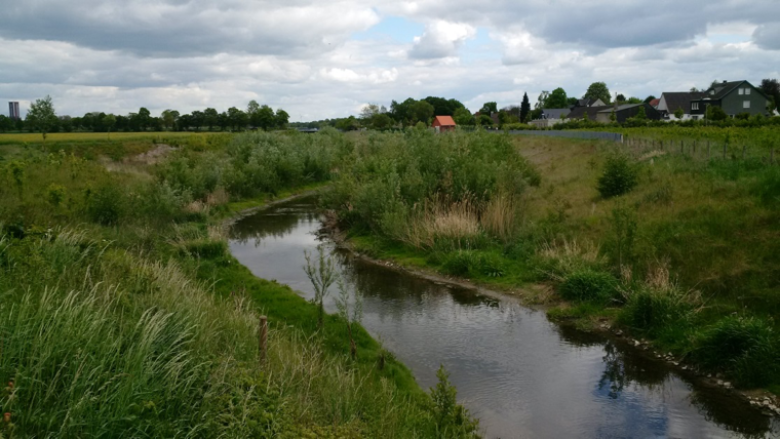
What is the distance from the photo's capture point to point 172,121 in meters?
91.4

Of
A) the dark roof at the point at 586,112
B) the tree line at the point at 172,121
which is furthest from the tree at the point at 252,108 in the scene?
the dark roof at the point at 586,112

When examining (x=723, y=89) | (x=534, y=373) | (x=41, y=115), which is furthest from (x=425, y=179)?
(x=723, y=89)

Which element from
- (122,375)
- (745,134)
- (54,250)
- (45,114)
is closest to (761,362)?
(122,375)

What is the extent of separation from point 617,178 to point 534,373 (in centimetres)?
1278

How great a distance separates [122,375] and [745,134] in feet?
119

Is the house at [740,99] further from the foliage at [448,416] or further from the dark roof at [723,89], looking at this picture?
the foliage at [448,416]

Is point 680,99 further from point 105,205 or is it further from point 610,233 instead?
point 105,205

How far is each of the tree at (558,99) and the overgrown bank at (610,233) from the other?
13118 centimetres

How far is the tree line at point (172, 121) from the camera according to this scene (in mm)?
77125

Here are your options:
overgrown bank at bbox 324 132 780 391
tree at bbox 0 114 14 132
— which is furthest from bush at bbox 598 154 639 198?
tree at bbox 0 114 14 132

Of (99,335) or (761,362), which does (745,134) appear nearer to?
(761,362)

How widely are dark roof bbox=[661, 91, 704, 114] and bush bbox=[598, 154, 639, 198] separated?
294 feet

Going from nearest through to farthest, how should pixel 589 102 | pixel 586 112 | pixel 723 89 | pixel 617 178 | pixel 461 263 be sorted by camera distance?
pixel 461 263 < pixel 617 178 < pixel 723 89 < pixel 586 112 < pixel 589 102

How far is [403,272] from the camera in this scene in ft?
64.5
